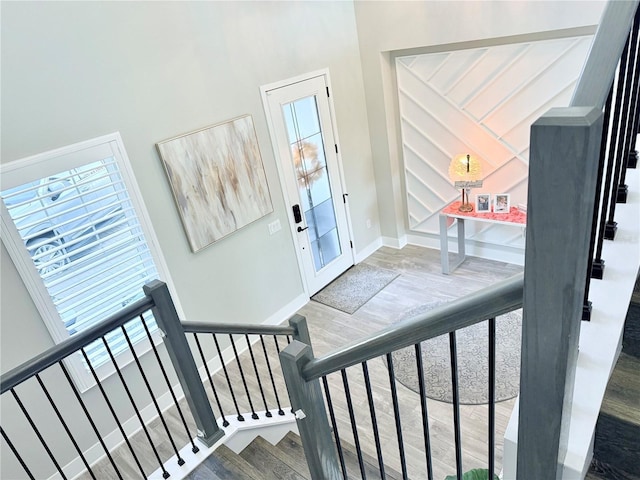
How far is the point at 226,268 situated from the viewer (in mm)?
3943

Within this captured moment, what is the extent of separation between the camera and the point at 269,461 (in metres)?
2.53

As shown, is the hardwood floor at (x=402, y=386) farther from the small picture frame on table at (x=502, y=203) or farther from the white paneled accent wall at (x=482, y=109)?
the small picture frame on table at (x=502, y=203)

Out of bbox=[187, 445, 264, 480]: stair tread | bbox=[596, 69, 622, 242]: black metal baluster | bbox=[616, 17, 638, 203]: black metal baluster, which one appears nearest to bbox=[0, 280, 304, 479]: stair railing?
bbox=[187, 445, 264, 480]: stair tread

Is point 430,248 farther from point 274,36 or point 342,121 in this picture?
point 274,36

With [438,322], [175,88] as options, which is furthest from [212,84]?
[438,322]

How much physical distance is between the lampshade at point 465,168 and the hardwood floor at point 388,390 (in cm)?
110

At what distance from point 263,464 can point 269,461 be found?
37 mm

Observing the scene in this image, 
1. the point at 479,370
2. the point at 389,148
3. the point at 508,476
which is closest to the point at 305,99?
the point at 389,148

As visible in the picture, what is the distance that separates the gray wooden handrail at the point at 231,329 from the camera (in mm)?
2406

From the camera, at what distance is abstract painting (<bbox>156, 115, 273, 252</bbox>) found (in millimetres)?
3410

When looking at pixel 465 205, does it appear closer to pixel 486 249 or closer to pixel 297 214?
pixel 486 249

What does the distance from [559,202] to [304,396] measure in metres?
1.05

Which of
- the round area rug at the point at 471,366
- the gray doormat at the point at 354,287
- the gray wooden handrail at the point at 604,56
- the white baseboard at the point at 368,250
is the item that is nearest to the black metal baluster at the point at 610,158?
the gray wooden handrail at the point at 604,56

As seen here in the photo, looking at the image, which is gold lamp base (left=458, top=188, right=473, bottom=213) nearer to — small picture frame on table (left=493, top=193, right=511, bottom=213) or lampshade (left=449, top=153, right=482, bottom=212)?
lampshade (left=449, top=153, right=482, bottom=212)
